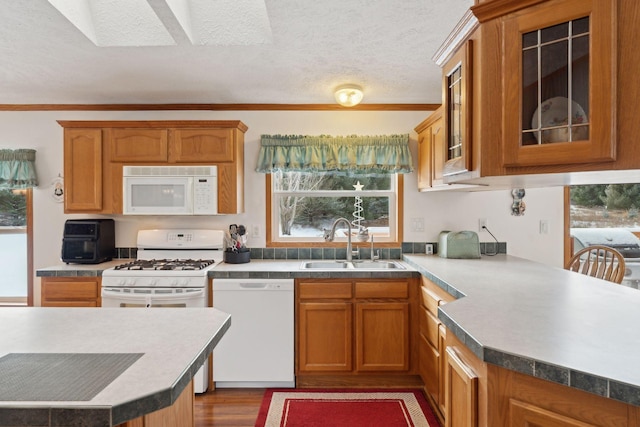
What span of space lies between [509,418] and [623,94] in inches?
43.3

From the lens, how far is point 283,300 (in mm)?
2889

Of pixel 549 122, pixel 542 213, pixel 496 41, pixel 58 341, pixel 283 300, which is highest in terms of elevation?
pixel 496 41

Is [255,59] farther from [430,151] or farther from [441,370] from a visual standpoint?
[441,370]

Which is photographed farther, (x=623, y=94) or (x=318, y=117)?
(x=318, y=117)

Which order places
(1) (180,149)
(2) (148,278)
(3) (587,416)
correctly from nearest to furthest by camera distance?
(3) (587,416) → (2) (148,278) → (1) (180,149)

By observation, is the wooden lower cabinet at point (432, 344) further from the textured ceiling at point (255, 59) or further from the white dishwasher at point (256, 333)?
the textured ceiling at point (255, 59)

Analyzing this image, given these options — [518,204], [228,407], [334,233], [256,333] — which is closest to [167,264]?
[256,333]

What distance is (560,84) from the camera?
1.39 m

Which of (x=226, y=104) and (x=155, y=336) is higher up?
(x=226, y=104)

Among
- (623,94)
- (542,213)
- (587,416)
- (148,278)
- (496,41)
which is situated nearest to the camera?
(587,416)

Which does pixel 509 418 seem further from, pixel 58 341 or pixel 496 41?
pixel 58 341

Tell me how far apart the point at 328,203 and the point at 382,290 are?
41.7 inches

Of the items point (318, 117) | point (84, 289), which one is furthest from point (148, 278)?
point (318, 117)

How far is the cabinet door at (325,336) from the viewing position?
2.90m
